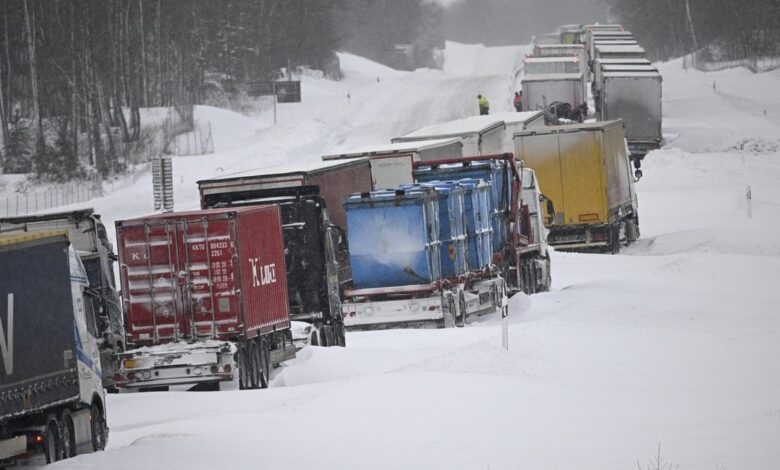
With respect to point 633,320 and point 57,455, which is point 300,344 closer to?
point 633,320

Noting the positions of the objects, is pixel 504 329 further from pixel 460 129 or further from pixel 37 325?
pixel 460 129

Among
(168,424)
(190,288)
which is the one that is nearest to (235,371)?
(190,288)

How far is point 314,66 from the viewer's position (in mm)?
112500

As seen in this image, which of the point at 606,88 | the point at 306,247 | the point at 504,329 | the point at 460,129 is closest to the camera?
the point at 504,329

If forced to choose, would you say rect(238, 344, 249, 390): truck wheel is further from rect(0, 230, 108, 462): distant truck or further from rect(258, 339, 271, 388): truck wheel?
rect(0, 230, 108, 462): distant truck

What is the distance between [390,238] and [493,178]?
17.3 ft

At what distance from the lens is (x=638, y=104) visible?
6038 cm

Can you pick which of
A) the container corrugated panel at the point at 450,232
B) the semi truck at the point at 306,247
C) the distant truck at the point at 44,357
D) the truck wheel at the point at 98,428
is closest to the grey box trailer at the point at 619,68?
the container corrugated panel at the point at 450,232

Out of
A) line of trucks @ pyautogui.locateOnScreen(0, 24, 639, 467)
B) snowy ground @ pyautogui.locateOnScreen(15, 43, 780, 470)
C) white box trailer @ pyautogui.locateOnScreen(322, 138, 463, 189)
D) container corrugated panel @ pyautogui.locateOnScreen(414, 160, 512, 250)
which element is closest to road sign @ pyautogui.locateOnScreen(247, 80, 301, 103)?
snowy ground @ pyautogui.locateOnScreen(15, 43, 780, 470)

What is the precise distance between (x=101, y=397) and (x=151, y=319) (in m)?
4.45

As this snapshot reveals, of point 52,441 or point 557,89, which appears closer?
point 52,441

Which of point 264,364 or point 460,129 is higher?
point 460,129

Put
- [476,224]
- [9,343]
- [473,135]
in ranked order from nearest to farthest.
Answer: [9,343] < [476,224] < [473,135]

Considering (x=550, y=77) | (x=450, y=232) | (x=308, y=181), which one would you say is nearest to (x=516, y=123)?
(x=550, y=77)
